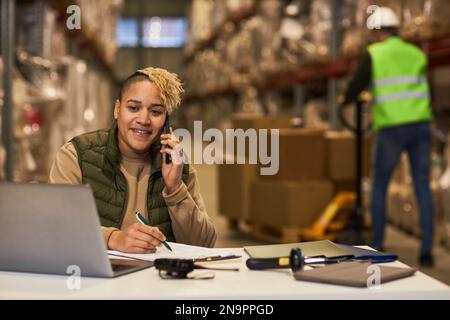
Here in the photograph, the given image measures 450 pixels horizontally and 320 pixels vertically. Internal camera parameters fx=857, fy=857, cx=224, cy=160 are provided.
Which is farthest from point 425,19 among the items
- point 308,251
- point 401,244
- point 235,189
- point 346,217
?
point 308,251

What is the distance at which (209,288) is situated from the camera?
5.65ft

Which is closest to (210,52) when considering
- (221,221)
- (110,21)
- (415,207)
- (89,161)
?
(110,21)

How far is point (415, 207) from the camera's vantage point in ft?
21.6

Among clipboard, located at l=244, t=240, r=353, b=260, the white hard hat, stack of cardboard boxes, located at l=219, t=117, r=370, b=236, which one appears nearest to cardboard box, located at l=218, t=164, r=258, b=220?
stack of cardboard boxes, located at l=219, t=117, r=370, b=236

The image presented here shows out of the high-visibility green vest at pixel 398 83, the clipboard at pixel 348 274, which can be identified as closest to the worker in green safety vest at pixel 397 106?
the high-visibility green vest at pixel 398 83

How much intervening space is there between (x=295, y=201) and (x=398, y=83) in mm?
1169

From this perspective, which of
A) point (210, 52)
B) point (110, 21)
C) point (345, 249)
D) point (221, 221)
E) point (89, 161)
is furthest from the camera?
point (210, 52)

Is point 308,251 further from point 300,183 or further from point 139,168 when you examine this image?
point 300,183

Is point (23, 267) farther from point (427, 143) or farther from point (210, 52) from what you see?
point (210, 52)

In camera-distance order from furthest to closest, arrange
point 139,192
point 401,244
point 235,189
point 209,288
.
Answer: point 235,189
point 401,244
point 139,192
point 209,288

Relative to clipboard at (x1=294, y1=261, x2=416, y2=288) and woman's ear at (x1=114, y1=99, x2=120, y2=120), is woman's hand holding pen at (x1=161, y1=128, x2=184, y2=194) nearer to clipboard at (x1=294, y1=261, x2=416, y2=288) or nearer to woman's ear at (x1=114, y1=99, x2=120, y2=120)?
woman's ear at (x1=114, y1=99, x2=120, y2=120)

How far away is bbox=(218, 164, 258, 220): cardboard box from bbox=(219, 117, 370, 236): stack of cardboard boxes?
0.56 ft

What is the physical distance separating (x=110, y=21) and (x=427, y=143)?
972cm
